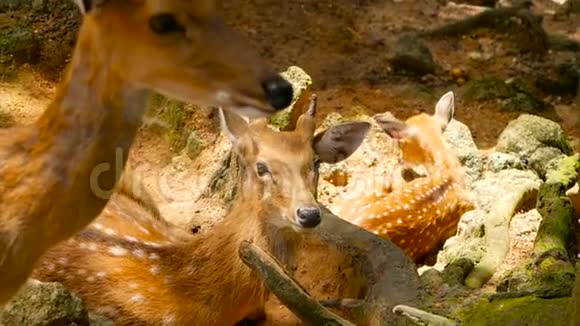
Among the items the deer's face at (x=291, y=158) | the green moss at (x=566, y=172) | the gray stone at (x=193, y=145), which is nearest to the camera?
the deer's face at (x=291, y=158)

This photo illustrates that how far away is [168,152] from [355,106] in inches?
65.3

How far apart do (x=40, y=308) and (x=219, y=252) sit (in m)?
0.82

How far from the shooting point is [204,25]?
9.11ft

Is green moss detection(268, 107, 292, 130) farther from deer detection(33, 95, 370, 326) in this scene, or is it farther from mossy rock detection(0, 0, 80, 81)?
mossy rock detection(0, 0, 80, 81)

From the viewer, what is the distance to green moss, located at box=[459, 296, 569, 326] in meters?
3.20

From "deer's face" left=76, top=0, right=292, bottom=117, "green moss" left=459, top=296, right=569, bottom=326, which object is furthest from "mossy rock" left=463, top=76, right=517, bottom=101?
"deer's face" left=76, top=0, right=292, bottom=117

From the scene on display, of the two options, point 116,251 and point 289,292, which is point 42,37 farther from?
point 289,292

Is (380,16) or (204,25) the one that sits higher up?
(204,25)

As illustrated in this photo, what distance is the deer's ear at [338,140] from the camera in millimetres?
4480

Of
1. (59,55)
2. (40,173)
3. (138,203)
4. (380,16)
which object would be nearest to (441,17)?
(380,16)

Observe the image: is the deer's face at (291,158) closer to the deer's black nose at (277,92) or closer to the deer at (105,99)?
the deer at (105,99)

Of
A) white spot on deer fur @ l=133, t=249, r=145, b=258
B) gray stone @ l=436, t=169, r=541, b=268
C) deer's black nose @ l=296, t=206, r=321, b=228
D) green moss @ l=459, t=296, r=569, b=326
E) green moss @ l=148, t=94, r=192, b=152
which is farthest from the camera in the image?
green moss @ l=148, t=94, r=192, b=152

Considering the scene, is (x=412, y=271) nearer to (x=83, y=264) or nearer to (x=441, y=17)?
(x=83, y=264)

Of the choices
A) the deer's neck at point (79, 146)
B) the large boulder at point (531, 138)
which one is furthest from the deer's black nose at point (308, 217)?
the large boulder at point (531, 138)
